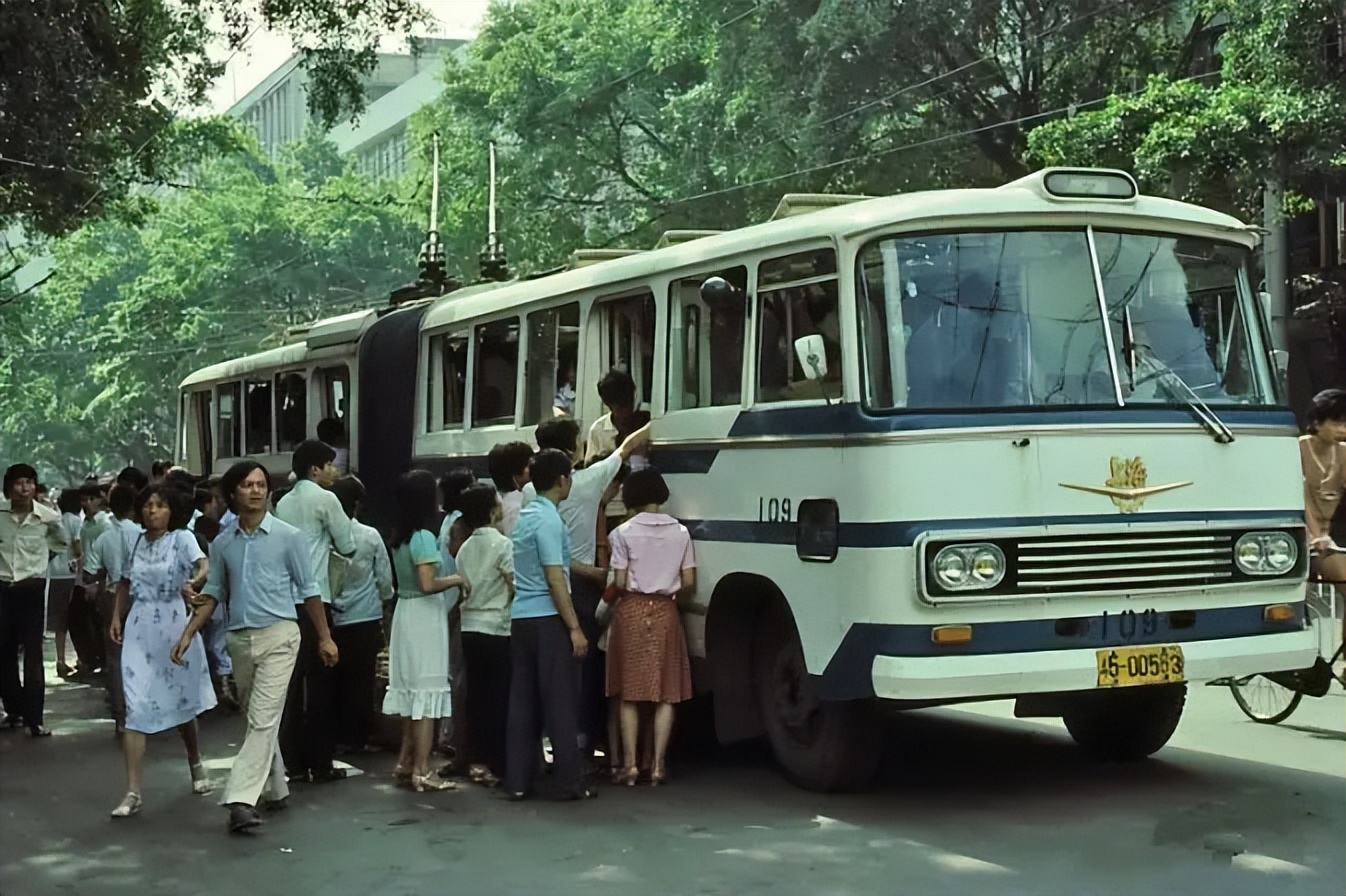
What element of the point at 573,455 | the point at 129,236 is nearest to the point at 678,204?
the point at 573,455

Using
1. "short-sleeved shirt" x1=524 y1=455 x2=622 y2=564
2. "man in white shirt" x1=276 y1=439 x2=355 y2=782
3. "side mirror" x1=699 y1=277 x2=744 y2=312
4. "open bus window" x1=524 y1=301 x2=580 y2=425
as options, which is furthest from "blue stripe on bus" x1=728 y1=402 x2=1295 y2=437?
"open bus window" x1=524 y1=301 x2=580 y2=425

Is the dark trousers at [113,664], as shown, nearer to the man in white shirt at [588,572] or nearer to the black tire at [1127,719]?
the man in white shirt at [588,572]

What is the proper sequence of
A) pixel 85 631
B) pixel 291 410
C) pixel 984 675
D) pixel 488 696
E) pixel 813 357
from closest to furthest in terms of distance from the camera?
Result: pixel 984 675, pixel 813 357, pixel 488 696, pixel 85 631, pixel 291 410

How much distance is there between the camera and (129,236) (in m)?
61.0

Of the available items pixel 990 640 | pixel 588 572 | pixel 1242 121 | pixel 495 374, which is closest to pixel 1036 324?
pixel 990 640

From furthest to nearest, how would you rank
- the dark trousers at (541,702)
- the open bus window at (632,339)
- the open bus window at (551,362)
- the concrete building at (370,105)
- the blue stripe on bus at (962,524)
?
the concrete building at (370,105) < the open bus window at (551,362) < the open bus window at (632,339) < the dark trousers at (541,702) < the blue stripe on bus at (962,524)

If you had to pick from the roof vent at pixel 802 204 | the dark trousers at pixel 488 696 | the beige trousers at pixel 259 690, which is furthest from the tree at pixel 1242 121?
the beige trousers at pixel 259 690

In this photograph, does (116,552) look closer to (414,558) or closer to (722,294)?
(414,558)

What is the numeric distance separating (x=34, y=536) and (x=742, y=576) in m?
5.81

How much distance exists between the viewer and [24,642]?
13.1 m

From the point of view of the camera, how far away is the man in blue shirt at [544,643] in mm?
9453

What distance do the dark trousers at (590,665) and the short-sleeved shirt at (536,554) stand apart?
0.62 metres

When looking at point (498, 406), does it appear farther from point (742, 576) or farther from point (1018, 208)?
point (1018, 208)

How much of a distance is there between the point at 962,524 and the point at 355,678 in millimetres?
3813
